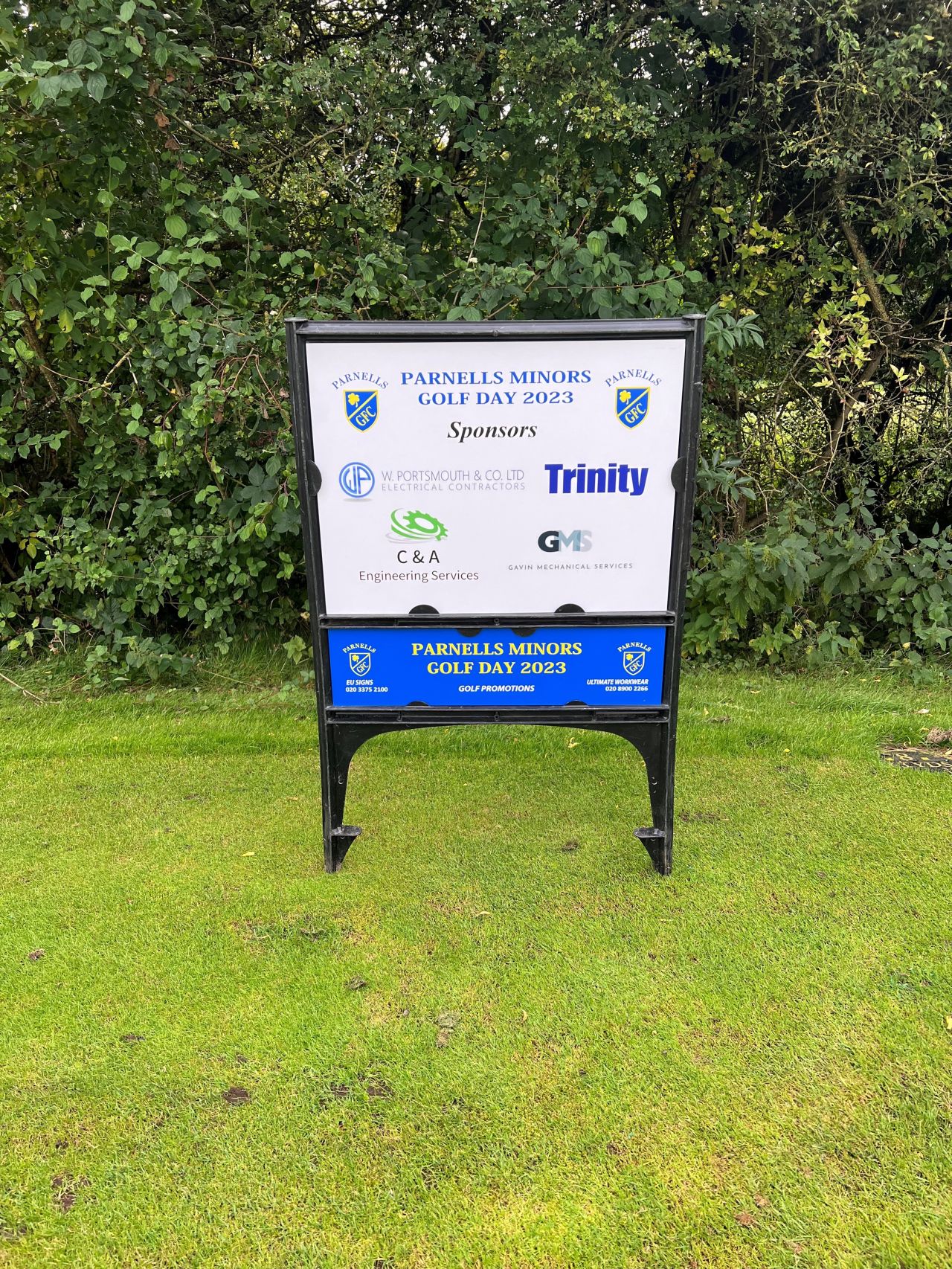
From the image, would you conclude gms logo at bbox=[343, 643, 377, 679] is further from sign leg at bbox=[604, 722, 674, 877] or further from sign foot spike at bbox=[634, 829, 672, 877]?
sign foot spike at bbox=[634, 829, 672, 877]

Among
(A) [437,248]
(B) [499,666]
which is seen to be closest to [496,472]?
(B) [499,666]

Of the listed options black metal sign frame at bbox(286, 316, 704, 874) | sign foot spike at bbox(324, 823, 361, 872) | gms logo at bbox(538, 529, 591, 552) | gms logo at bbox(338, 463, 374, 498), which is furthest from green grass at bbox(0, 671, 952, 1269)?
gms logo at bbox(338, 463, 374, 498)

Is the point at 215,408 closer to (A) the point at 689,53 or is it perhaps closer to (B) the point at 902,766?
(A) the point at 689,53

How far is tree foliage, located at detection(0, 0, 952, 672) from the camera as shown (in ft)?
14.6

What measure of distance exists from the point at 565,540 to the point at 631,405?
48 cm

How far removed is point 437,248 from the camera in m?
5.36

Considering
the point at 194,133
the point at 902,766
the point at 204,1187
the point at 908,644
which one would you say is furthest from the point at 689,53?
the point at 204,1187

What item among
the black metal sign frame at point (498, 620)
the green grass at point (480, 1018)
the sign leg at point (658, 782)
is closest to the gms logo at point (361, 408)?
the black metal sign frame at point (498, 620)

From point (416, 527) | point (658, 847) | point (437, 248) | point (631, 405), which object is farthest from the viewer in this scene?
point (437, 248)

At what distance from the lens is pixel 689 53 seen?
4.94 meters

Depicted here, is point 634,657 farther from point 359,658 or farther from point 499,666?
point 359,658

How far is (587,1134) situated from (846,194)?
5.60 m

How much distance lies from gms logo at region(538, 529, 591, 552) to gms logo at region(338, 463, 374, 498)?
1.97ft

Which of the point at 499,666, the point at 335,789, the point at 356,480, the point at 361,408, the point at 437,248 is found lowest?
the point at 335,789
